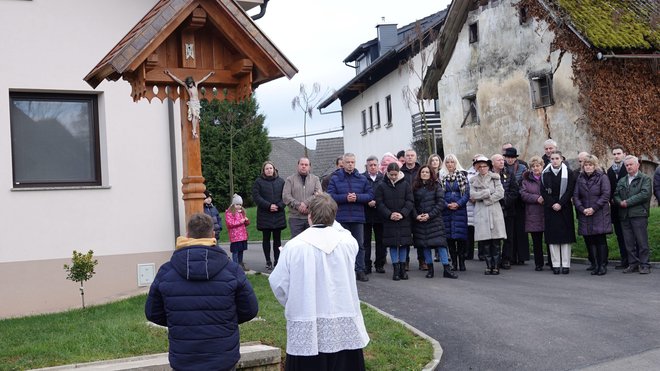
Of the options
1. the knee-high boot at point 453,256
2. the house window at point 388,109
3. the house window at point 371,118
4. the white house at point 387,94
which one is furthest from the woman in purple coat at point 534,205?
the house window at point 371,118

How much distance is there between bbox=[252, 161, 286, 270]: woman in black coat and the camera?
565 inches

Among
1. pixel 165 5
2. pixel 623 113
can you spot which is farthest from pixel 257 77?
pixel 623 113

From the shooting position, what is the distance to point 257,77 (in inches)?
322

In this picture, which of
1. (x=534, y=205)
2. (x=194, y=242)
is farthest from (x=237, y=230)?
(x=194, y=242)

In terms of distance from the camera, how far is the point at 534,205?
13961 mm

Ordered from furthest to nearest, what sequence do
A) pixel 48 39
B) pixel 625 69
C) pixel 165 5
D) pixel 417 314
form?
pixel 625 69 → pixel 48 39 → pixel 417 314 → pixel 165 5

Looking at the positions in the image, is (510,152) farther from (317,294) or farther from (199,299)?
(199,299)

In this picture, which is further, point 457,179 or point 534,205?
point 534,205

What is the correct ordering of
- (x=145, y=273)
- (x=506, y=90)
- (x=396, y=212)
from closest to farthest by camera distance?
(x=145, y=273) < (x=396, y=212) < (x=506, y=90)

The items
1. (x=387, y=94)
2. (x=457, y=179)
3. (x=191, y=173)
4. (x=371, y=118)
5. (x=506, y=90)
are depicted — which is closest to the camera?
(x=191, y=173)

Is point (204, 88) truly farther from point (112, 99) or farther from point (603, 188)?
point (603, 188)

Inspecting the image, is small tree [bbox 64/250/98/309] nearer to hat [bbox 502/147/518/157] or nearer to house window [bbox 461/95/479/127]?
hat [bbox 502/147/518/157]

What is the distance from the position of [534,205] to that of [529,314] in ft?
14.6

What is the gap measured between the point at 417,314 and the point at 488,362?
7.24ft
